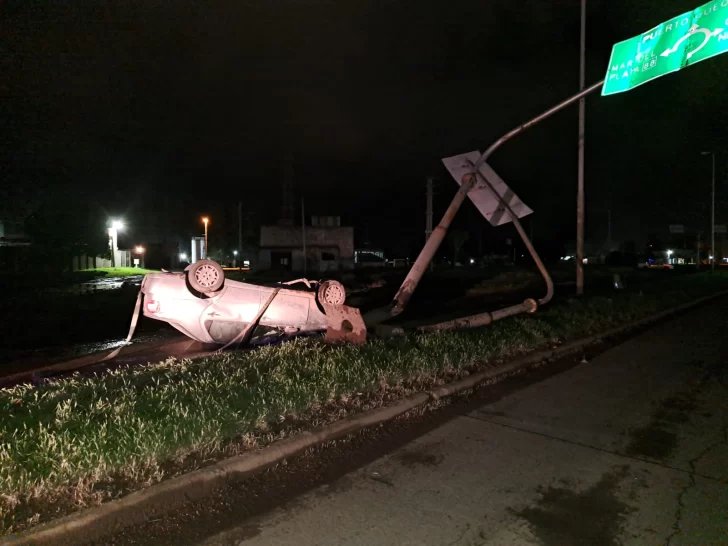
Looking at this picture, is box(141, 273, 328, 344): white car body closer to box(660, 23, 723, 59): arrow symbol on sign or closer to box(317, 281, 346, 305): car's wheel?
box(317, 281, 346, 305): car's wheel

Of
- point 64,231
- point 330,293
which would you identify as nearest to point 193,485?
point 330,293

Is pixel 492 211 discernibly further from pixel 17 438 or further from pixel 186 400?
pixel 17 438

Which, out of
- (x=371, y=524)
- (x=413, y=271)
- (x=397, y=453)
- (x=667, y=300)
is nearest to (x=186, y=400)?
(x=397, y=453)

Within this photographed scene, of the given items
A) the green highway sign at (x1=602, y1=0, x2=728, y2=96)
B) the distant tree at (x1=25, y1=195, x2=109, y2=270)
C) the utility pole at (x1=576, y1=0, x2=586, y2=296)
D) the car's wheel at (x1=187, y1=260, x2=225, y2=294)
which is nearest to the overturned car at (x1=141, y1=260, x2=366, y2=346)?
the car's wheel at (x1=187, y1=260, x2=225, y2=294)

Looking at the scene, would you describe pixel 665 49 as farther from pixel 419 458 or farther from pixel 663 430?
pixel 419 458

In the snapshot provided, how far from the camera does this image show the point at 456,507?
4.05 metres

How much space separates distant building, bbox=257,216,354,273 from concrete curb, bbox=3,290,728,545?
42.2m

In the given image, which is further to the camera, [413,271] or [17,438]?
[413,271]

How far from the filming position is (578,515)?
3.96m

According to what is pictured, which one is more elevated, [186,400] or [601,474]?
[186,400]

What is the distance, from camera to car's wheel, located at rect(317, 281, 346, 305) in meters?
9.16

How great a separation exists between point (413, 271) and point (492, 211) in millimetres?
2471

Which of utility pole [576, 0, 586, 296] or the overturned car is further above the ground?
utility pole [576, 0, 586, 296]

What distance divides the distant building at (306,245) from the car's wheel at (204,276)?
3899 centimetres
